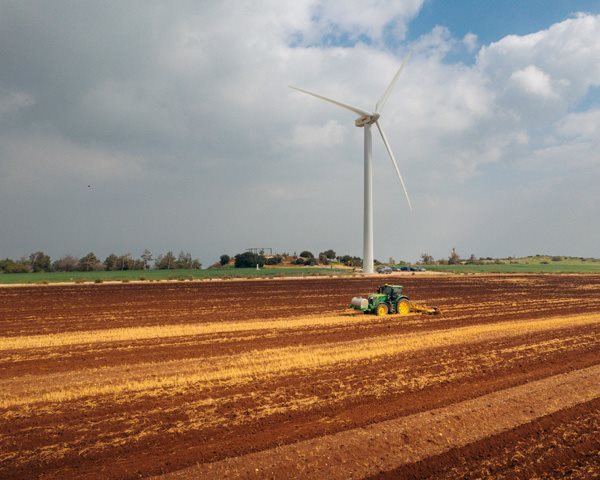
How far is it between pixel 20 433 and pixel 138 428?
2401 millimetres

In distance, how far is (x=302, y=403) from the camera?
10828 mm

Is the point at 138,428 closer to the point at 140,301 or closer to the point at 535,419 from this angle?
the point at 535,419

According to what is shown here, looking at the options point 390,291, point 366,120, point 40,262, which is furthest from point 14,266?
point 390,291

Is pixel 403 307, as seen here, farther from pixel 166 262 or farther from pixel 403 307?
pixel 166 262

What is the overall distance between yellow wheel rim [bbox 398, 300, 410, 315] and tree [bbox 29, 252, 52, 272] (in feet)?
425

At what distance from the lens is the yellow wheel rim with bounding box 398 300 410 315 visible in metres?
27.5

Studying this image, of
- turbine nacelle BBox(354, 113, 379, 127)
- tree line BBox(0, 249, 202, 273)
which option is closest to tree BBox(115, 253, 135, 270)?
tree line BBox(0, 249, 202, 273)

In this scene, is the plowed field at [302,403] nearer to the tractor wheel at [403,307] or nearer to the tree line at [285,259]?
the tractor wheel at [403,307]

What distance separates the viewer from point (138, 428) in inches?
367

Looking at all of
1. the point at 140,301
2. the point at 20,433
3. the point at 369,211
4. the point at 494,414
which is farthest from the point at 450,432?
the point at 369,211

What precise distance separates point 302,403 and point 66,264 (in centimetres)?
14453

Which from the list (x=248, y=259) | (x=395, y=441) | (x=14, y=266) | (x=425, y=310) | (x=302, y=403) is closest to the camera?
(x=395, y=441)

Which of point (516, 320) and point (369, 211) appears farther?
point (369, 211)

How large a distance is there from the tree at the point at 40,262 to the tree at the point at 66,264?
6.39 feet
